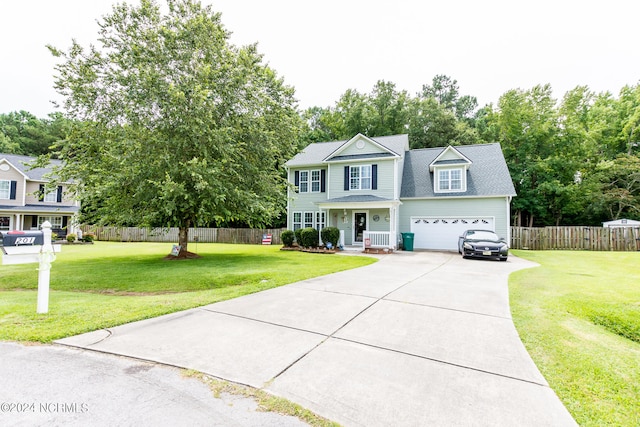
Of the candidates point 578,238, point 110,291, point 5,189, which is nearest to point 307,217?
point 110,291

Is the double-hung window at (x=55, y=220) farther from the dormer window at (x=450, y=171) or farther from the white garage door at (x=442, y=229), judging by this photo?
the dormer window at (x=450, y=171)

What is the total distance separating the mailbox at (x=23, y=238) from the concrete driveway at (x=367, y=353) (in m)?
2.17

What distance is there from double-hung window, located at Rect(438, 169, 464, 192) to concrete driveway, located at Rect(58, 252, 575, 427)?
45.1 feet

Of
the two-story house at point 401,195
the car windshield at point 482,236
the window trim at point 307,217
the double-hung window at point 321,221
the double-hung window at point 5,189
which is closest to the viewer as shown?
the car windshield at point 482,236

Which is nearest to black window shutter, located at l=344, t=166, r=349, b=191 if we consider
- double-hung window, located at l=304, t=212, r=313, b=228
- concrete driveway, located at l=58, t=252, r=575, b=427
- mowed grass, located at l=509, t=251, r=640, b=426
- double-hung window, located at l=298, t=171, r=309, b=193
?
double-hung window, located at l=298, t=171, r=309, b=193

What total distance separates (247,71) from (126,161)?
5.89 metres

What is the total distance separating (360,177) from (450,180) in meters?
5.53

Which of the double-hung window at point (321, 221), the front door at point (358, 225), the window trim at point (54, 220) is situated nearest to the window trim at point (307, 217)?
the double-hung window at point (321, 221)

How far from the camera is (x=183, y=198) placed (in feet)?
38.6

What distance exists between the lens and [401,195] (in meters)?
19.3

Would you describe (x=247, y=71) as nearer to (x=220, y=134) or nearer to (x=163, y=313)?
(x=220, y=134)

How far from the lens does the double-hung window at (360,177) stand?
18797 mm

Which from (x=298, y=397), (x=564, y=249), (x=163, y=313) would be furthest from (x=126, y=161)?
(x=564, y=249)

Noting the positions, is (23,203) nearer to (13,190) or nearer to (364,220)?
(13,190)
